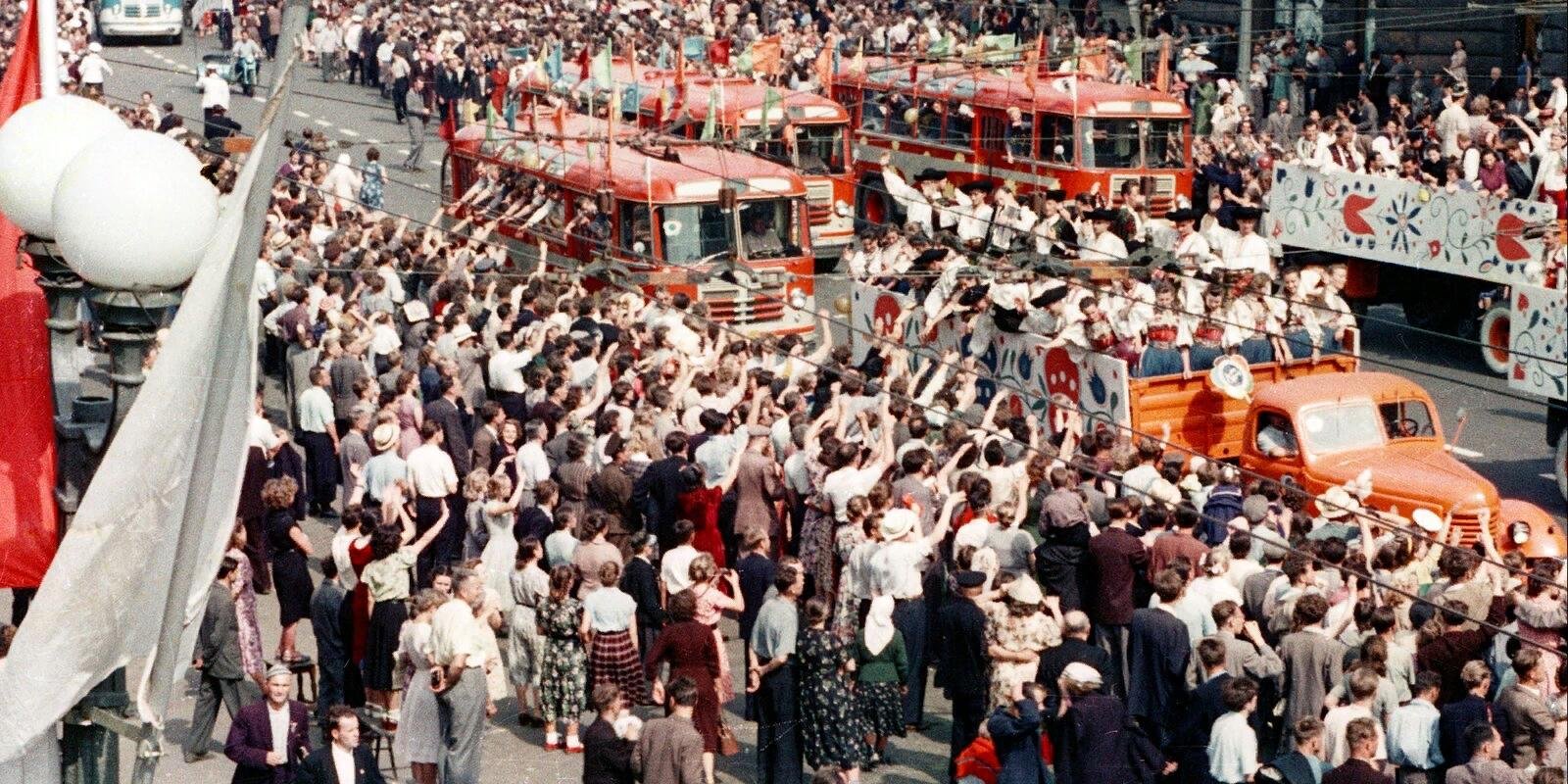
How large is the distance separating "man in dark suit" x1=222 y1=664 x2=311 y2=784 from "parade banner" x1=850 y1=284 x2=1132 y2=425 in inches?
295

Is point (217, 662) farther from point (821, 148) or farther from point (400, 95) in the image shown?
point (400, 95)

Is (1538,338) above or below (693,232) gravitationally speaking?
below

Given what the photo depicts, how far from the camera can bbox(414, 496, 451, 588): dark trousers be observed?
1695cm

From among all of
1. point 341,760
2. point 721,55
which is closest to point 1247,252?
point 341,760

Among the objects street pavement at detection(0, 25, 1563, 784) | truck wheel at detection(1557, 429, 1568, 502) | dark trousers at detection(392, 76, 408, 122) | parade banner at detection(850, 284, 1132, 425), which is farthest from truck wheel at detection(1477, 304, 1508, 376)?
dark trousers at detection(392, 76, 408, 122)

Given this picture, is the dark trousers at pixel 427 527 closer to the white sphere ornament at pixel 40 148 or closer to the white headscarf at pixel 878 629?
the white headscarf at pixel 878 629

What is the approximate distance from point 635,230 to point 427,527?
26.5ft

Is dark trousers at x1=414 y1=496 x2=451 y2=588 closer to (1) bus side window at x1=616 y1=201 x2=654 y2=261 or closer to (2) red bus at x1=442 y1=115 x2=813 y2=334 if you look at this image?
(2) red bus at x1=442 y1=115 x2=813 y2=334

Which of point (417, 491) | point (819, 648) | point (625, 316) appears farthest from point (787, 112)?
point (819, 648)

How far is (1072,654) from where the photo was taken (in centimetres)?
1223

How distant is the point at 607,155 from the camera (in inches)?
992

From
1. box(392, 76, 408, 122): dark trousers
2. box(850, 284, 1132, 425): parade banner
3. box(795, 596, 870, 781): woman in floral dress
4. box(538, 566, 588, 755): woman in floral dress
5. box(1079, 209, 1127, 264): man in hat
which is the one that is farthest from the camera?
box(392, 76, 408, 122): dark trousers

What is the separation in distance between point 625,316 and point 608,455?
5.49m

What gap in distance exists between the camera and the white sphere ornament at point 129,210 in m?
6.75
